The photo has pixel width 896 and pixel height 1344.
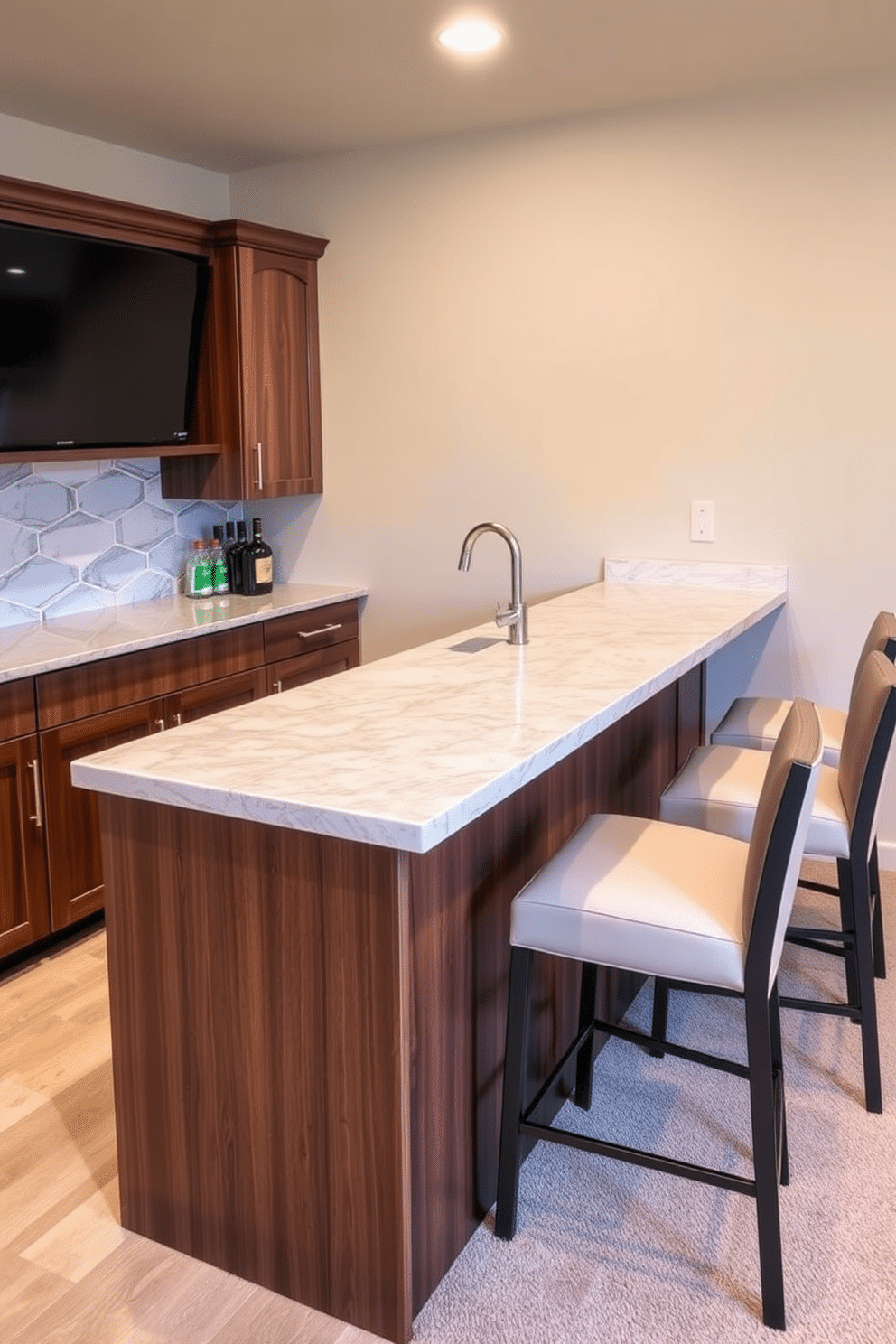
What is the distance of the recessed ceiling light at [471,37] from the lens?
2729mm

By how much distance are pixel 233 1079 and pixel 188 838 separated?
0.39 m

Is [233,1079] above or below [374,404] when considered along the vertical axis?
below

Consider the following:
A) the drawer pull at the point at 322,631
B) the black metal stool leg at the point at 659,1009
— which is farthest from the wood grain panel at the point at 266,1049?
the drawer pull at the point at 322,631

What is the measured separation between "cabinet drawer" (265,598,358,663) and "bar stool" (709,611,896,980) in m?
1.54

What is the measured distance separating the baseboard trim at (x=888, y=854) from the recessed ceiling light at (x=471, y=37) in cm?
253

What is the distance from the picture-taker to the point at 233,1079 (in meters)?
1.73

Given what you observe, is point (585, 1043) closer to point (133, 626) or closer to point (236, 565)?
point (133, 626)

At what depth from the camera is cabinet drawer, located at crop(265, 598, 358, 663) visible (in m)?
3.73

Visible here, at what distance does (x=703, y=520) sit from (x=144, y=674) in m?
1.79

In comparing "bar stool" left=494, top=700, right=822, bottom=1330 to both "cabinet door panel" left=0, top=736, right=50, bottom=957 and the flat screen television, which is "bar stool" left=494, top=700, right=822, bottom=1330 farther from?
the flat screen television

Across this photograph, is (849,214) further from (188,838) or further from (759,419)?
(188,838)

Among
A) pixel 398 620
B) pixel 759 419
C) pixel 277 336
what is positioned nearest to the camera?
pixel 759 419

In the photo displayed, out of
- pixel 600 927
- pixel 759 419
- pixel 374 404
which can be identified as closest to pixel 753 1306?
pixel 600 927

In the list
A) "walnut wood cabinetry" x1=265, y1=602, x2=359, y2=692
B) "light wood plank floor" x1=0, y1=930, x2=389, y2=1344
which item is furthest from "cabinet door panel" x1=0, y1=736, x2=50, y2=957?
"walnut wood cabinetry" x1=265, y1=602, x2=359, y2=692
